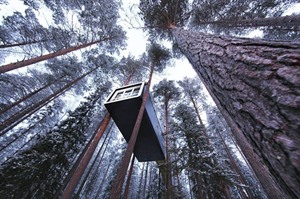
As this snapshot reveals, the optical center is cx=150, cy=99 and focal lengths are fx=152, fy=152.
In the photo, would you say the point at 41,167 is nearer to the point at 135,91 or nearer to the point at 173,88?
the point at 135,91

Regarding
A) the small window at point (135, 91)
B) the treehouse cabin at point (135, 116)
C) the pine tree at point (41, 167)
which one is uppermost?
the small window at point (135, 91)

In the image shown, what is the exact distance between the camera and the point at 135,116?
255 inches

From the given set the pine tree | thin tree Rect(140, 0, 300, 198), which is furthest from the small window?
the pine tree

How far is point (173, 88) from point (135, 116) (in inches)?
313

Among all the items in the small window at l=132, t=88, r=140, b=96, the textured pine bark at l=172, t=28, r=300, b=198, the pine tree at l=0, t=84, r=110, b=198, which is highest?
the small window at l=132, t=88, r=140, b=96

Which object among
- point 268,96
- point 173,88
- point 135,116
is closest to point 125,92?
point 135,116

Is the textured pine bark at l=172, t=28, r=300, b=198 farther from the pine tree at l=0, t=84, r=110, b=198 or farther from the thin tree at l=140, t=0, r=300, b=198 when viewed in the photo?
the pine tree at l=0, t=84, r=110, b=198

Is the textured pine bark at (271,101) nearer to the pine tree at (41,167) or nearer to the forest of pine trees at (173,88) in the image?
the forest of pine trees at (173,88)

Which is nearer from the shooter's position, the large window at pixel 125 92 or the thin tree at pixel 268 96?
the thin tree at pixel 268 96

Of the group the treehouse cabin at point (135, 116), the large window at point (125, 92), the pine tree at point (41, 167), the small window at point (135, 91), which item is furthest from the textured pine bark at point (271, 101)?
the pine tree at point (41, 167)

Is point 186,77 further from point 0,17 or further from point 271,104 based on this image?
point 271,104

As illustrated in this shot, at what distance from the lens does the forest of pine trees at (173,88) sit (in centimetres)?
92

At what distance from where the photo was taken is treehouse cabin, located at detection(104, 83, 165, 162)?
610cm

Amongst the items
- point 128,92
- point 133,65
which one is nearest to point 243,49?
point 128,92
